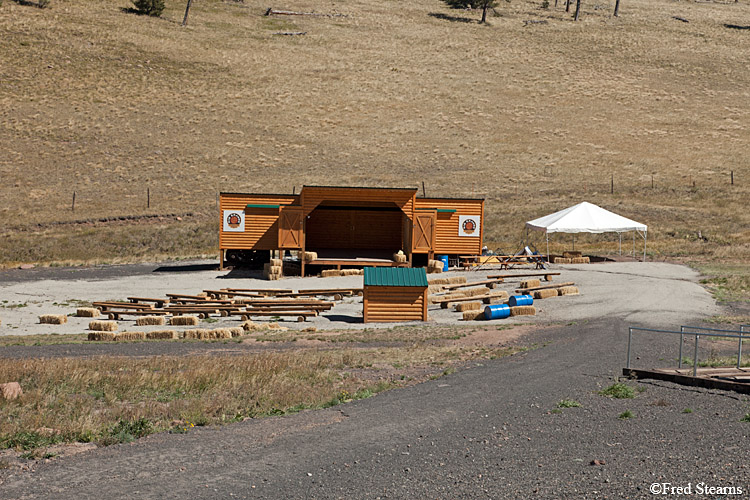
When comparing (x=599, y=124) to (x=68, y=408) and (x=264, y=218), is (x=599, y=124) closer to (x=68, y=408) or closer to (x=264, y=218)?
(x=264, y=218)

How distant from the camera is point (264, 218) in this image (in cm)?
A: 4069

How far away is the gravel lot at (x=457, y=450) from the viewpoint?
8961 mm

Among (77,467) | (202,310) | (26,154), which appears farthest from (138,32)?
(77,467)

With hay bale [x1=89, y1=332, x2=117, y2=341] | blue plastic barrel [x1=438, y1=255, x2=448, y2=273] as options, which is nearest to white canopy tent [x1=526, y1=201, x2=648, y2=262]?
blue plastic barrel [x1=438, y1=255, x2=448, y2=273]

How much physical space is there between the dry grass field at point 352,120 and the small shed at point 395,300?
24.5 meters

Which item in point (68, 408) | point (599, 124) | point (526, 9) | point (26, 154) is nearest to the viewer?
point (68, 408)

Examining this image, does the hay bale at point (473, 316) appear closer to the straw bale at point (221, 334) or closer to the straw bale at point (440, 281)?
the straw bale at point (440, 281)

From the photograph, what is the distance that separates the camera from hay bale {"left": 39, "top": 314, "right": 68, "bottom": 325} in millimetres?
25375

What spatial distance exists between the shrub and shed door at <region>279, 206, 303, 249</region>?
69.4 meters

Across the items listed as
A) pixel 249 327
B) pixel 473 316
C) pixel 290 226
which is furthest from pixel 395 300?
pixel 290 226

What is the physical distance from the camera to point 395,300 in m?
26.1

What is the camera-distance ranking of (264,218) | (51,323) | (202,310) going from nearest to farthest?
(51,323), (202,310), (264,218)

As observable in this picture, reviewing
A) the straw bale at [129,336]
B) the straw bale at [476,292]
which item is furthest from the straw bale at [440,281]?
the straw bale at [129,336]

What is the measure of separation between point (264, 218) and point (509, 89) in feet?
173
